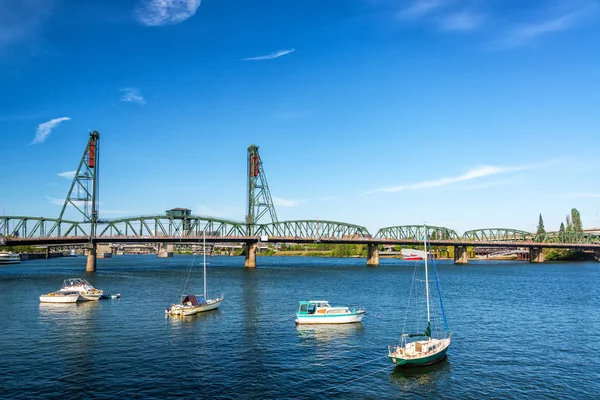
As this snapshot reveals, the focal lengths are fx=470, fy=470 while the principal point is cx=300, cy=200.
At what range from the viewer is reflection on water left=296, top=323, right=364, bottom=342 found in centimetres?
5283

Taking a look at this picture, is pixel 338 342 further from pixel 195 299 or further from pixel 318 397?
pixel 195 299

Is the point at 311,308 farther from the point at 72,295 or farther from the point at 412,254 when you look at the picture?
the point at 72,295

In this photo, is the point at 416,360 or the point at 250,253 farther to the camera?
the point at 250,253

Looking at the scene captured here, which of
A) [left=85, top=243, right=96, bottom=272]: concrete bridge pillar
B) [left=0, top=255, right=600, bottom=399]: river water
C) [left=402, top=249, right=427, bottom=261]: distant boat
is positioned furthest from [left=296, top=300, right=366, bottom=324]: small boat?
[left=85, top=243, right=96, bottom=272]: concrete bridge pillar

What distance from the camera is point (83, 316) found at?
66438 millimetres

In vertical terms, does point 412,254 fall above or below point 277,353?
above

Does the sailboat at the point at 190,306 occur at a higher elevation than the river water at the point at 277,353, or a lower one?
higher

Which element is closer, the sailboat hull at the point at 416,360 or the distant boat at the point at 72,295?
the sailboat hull at the point at 416,360

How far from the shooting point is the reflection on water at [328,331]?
52.8m

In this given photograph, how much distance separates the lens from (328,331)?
56156 millimetres

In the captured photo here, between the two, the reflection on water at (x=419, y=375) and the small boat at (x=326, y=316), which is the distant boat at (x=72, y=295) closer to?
the small boat at (x=326, y=316)

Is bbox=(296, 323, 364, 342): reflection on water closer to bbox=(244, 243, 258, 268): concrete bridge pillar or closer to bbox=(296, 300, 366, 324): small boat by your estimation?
bbox=(296, 300, 366, 324): small boat

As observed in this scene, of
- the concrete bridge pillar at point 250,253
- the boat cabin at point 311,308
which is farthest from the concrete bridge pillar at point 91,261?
the boat cabin at point 311,308

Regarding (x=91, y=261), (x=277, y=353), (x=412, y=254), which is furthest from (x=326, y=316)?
(x=91, y=261)
